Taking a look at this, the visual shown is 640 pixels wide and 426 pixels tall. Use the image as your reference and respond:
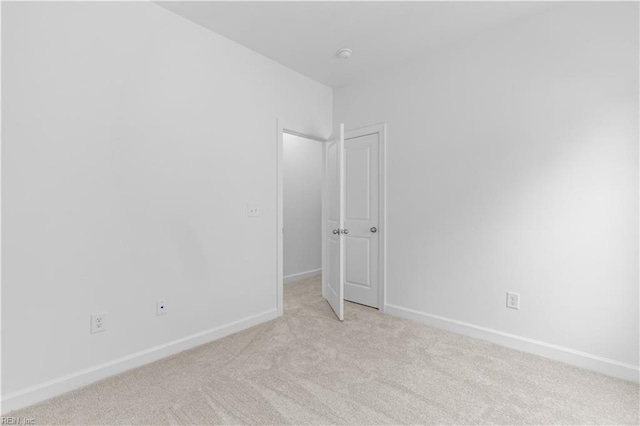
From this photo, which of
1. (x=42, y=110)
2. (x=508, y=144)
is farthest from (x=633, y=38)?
(x=42, y=110)

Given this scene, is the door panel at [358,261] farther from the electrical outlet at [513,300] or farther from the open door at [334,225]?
the electrical outlet at [513,300]

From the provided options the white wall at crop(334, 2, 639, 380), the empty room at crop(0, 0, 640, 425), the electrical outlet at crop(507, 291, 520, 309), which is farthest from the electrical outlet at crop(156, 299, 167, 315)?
the electrical outlet at crop(507, 291, 520, 309)

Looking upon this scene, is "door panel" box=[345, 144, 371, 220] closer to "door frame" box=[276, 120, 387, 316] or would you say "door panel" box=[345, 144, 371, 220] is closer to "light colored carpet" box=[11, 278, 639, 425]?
"door frame" box=[276, 120, 387, 316]

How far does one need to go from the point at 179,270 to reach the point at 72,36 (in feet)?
5.42

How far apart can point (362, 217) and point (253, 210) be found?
1247mm

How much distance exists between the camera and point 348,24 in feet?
8.17

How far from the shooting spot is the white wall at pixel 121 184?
177 cm

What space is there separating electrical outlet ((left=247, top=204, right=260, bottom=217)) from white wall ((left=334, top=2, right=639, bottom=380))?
1342 millimetres

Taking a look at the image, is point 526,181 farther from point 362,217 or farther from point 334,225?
point 334,225

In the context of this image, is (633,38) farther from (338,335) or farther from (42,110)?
(42,110)

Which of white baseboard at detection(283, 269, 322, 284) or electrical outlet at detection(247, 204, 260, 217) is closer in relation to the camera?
electrical outlet at detection(247, 204, 260, 217)

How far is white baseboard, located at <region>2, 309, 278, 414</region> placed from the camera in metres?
1.76

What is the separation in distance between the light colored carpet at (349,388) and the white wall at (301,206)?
7.22ft

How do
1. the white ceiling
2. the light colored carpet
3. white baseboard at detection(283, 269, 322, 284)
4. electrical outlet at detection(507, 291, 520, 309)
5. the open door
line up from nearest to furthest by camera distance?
the light colored carpet, the white ceiling, electrical outlet at detection(507, 291, 520, 309), the open door, white baseboard at detection(283, 269, 322, 284)
